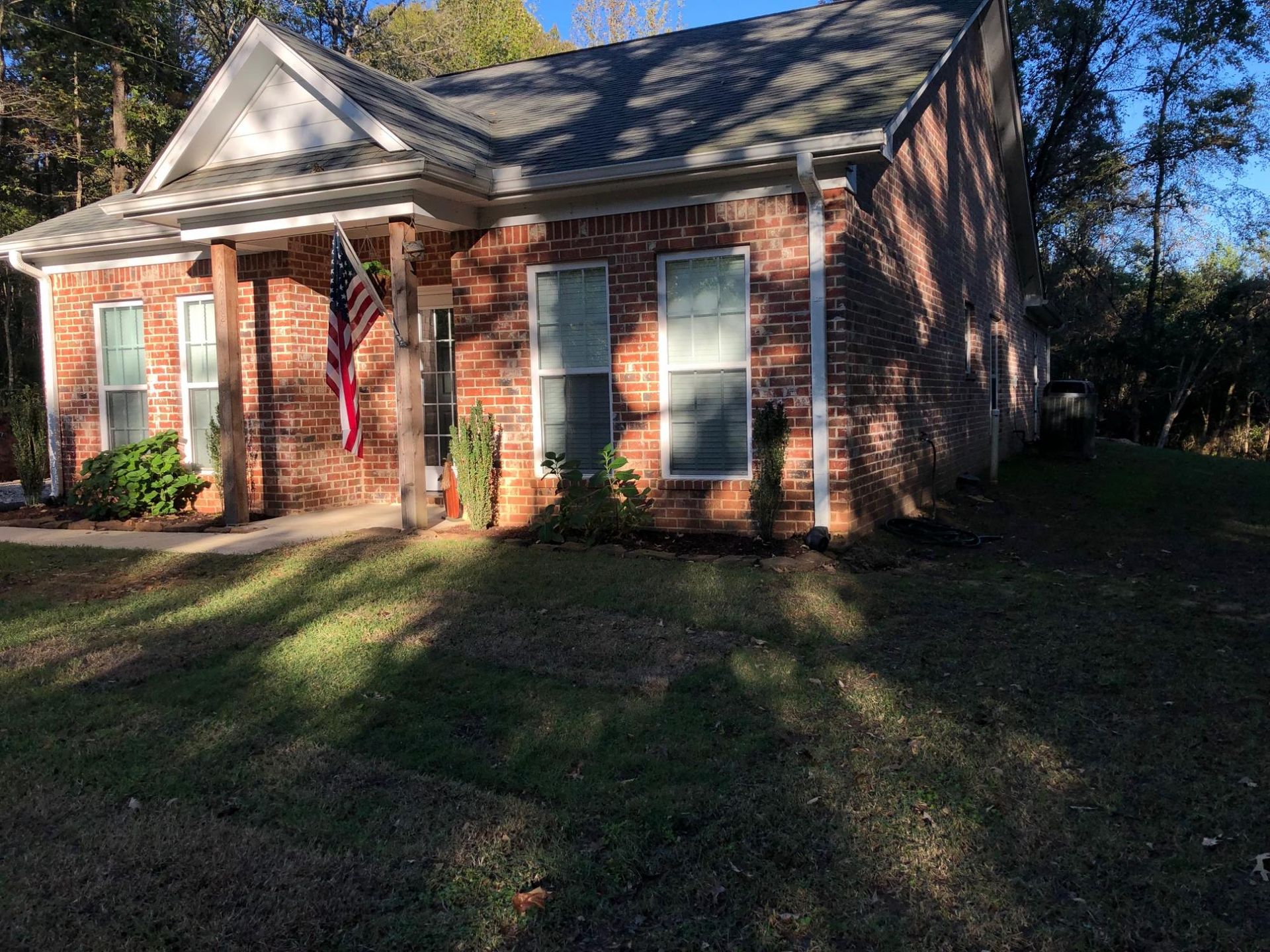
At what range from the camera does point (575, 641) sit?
554 cm

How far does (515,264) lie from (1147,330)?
21.6 meters

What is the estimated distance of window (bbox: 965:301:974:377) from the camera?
13018 mm

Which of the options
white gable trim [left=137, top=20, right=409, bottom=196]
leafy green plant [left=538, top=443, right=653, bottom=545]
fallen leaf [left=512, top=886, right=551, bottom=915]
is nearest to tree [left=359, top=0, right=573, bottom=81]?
white gable trim [left=137, top=20, right=409, bottom=196]

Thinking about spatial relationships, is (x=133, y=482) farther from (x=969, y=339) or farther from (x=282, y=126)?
(x=969, y=339)

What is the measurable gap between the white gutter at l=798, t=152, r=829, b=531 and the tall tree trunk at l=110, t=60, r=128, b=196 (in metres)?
20.0

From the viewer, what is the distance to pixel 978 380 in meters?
14.0

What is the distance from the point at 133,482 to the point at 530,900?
8973mm

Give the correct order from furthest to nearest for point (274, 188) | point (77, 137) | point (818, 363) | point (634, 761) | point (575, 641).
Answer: point (77, 137), point (274, 188), point (818, 363), point (575, 641), point (634, 761)

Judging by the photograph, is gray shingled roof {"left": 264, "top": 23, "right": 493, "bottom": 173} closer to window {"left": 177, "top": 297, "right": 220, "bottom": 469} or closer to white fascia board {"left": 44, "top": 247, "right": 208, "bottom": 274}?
white fascia board {"left": 44, "top": 247, "right": 208, "bottom": 274}

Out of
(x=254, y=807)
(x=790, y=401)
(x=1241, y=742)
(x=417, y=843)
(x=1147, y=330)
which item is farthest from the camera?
(x=1147, y=330)

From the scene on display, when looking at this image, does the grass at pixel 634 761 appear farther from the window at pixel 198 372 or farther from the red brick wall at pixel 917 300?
the window at pixel 198 372

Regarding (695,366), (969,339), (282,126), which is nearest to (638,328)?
(695,366)

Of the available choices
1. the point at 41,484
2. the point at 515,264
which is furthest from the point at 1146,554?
the point at 41,484

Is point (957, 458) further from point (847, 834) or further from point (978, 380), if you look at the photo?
point (847, 834)
